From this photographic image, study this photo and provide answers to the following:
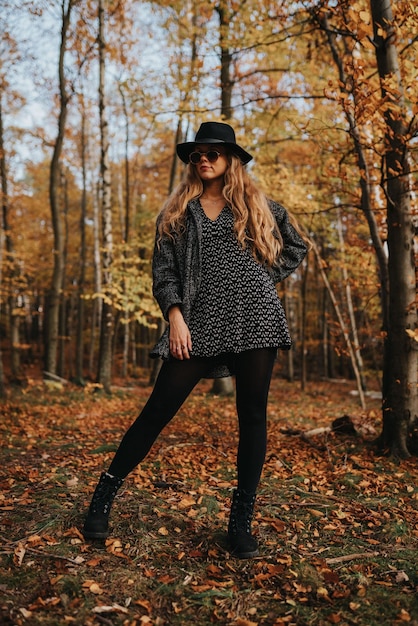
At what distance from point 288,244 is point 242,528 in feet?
5.04

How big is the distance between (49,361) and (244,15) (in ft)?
28.0

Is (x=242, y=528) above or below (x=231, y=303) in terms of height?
below

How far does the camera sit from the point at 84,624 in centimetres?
184

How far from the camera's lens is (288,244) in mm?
2791

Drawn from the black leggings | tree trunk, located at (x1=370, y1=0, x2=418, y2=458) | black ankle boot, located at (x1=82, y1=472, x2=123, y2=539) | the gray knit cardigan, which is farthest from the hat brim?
tree trunk, located at (x1=370, y1=0, x2=418, y2=458)

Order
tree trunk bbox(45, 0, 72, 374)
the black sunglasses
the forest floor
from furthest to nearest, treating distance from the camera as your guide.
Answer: tree trunk bbox(45, 0, 72, 374), the black sunglasses, the forest floor

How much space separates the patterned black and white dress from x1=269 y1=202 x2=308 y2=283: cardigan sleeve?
203mm

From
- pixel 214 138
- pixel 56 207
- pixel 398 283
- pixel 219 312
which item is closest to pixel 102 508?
pixel 219 312

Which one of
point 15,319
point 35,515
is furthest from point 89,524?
point 15,319

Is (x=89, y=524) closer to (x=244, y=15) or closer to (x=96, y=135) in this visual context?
(x=244, y=15)

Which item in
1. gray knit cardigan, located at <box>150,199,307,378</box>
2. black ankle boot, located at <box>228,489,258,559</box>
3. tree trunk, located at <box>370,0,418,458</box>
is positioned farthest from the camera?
tree trunk, located at <box>370,0,418,458</box>

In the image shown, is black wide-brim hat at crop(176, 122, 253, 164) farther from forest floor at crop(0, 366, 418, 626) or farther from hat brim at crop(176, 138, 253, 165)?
forest floor at crop(0, 366, 418, 626)

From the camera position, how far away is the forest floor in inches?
78.2

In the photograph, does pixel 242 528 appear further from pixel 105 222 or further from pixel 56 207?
pixel 56 207
